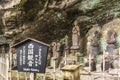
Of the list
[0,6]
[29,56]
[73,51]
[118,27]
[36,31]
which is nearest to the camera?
[29,56]

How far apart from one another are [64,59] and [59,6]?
1.52m

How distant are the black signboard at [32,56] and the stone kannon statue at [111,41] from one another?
232cm

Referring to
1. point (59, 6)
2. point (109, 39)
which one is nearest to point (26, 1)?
point (59, 6)

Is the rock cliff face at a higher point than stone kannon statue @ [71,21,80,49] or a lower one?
higher

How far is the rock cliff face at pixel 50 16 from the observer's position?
7.47 m

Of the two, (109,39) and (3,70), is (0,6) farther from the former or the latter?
(109,39)

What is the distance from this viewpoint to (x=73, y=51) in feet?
25.7

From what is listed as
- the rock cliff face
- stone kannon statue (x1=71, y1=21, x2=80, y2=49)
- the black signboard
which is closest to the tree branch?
the rock cliff face

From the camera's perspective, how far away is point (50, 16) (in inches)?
330

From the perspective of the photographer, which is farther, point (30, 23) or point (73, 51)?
point (30, 23)

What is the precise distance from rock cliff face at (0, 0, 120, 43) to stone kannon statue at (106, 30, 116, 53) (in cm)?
36

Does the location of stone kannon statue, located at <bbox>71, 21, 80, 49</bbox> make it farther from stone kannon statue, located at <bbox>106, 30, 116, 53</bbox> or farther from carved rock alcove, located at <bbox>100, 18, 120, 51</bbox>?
stone kannon statue, located at <bbox>106, 30, 116, 53</bbox>

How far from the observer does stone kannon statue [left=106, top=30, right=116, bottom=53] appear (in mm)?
7074

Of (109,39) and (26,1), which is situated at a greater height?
(26,1)
